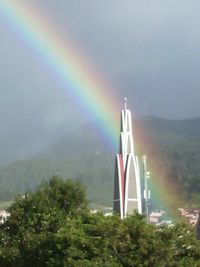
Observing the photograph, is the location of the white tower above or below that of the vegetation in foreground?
above

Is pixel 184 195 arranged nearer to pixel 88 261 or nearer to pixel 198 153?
pixel 198 153

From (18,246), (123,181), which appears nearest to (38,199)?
(18,246)

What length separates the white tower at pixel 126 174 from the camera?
53.2 m

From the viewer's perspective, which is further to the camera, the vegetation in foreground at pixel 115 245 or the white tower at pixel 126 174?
the white tower at pixel 126 174

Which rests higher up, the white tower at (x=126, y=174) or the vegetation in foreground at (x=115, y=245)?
the white tower at (x=126, y=174)

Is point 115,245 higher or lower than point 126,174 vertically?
lower

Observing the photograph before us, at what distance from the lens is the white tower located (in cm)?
5322

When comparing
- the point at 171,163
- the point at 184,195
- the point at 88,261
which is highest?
the point at 171,163

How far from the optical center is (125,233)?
64.7 ft

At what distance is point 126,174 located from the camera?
5322 centimetres

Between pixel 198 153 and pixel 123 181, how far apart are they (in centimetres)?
13130

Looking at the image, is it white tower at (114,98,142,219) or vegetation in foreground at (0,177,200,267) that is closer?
vegetation in foreground at (0,177,200,267)

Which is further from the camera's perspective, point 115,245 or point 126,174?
point 126,174

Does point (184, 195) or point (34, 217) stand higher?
point (184, 195)
